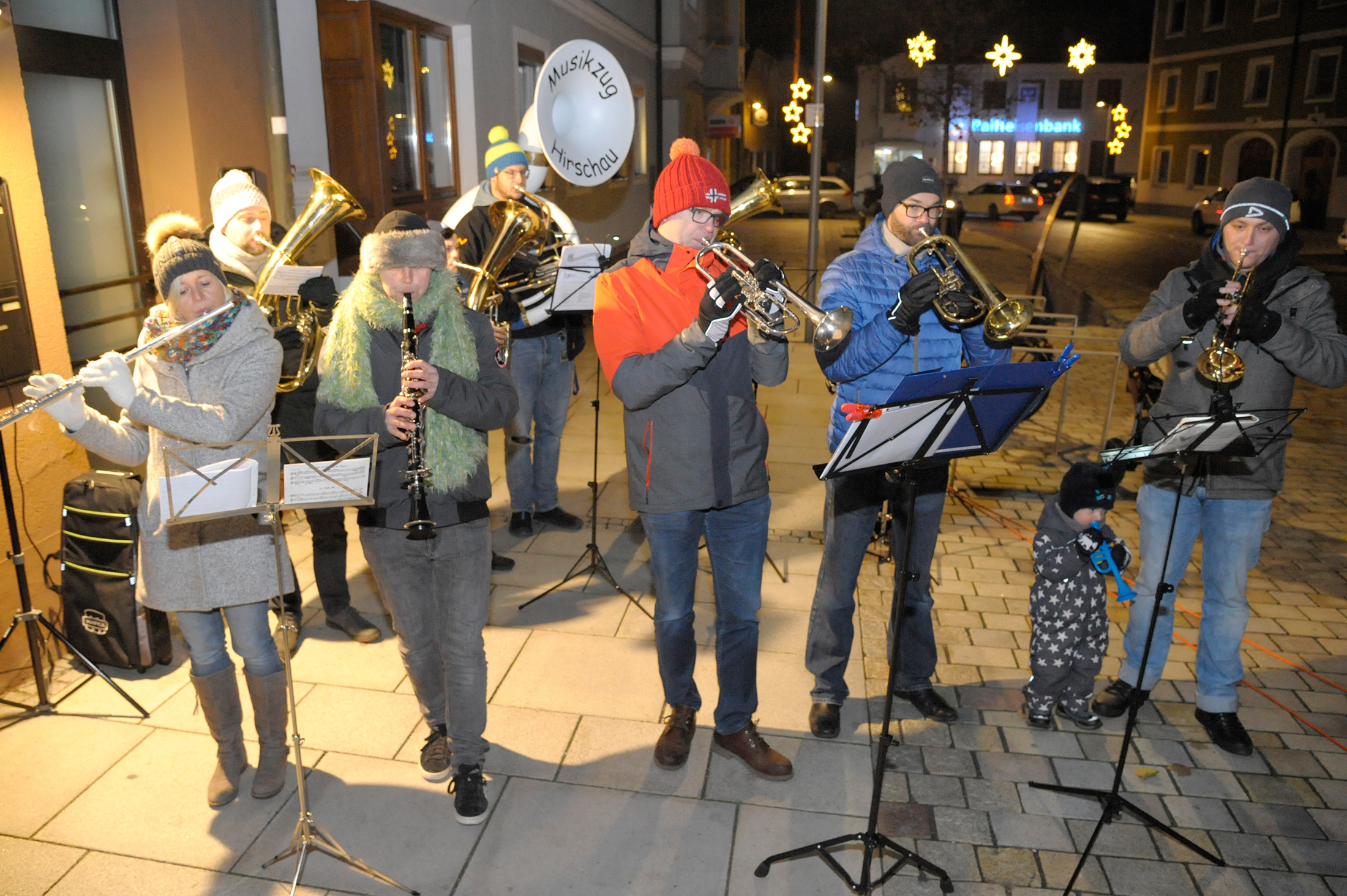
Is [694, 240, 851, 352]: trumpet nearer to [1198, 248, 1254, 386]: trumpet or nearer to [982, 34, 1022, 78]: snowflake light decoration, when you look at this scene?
[1198, 248, 1254, 386]: trumpet

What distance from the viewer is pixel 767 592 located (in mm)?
5270

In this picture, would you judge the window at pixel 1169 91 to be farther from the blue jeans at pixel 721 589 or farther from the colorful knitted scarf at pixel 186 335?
the colorful knitted scarf at pixel 186 335

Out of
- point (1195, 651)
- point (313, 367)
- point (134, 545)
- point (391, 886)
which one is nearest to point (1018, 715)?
point (1195, 651)

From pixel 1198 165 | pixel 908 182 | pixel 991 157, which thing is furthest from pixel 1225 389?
pixel 991 157

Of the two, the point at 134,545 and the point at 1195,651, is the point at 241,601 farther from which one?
the point at 1195,651

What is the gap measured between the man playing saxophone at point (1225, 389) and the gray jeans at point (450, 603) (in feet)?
8.21

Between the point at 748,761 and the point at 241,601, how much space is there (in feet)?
6.59

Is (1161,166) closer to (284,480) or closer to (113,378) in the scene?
(284,480)

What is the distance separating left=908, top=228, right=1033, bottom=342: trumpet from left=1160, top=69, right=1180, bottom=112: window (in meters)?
44.2

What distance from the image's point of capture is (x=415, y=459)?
3.09 metres

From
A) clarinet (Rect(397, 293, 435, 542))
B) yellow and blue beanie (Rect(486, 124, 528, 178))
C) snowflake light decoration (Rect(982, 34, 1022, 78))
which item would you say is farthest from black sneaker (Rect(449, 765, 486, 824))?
snowflake light decoration (Rect(982, 34, 1022, 78))

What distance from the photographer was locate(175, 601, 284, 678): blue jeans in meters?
3.38

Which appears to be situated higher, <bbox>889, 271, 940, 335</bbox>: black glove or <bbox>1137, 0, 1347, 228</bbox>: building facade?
<bbox>1137, 0, 1347, 228</bbox>: building facade

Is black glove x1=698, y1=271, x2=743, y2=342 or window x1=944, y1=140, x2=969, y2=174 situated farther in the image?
window x1=944, y1=140, x2=969, y2=174
